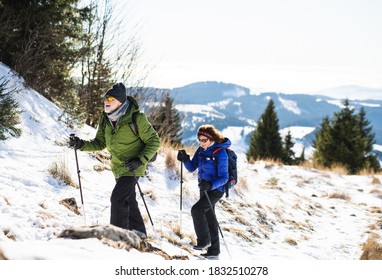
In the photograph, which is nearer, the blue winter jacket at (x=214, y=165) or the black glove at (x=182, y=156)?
the blue winter jacket at (x=214, y=165)

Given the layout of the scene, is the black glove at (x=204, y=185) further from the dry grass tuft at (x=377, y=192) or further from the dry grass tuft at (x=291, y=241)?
the dry grass tuft at (x=377, y=192)

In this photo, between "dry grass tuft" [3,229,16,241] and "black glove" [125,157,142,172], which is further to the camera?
"black glove" [125,157,142,172]

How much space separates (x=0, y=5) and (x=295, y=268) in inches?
348

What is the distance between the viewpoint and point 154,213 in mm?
6281

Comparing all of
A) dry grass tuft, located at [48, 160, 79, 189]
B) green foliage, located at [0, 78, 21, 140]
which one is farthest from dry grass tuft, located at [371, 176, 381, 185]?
green foliage, located at [0, 78, 21, 140]

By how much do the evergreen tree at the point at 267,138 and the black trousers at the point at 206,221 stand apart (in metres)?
30.8

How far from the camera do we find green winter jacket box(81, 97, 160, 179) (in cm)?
413

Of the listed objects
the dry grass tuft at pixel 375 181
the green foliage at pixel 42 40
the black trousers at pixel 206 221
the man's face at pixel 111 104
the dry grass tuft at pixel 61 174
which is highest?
the green foliage at pixel 42 40

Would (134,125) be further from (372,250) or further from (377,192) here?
(377,192)

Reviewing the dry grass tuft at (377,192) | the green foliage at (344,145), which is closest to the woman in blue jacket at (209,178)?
the dry grass tuft at (377,192)

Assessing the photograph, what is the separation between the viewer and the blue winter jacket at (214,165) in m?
4.70

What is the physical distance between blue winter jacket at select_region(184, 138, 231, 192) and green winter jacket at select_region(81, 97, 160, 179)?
36.6 inches

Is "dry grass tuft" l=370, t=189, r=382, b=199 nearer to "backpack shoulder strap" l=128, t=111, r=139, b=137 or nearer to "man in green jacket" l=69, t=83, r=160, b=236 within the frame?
"man in green jacket" l=69, t=83, r=160, b=236

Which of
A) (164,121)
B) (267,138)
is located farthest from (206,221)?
(267,138)
